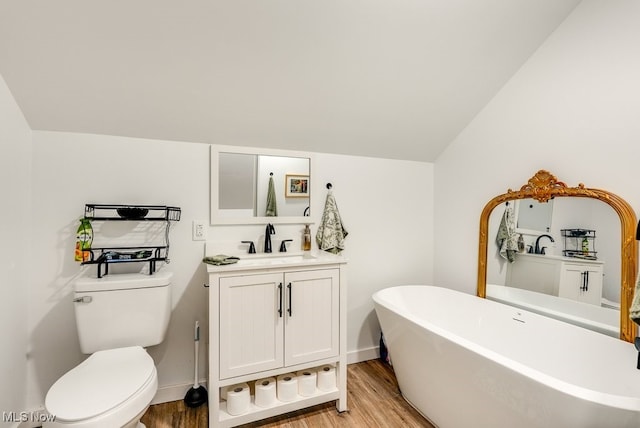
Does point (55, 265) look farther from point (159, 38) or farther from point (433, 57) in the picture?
point (433, 57)

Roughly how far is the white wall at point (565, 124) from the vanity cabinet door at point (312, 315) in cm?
133

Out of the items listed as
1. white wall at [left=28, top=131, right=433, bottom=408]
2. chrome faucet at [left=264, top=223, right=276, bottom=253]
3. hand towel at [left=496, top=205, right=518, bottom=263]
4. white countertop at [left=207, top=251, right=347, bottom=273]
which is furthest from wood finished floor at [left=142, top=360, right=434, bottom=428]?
hand towel at [left=496, top=205, right=518, bottom=263]

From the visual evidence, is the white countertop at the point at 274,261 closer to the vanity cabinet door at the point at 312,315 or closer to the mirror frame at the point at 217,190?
the vanity cabinet door at the point at 312,315

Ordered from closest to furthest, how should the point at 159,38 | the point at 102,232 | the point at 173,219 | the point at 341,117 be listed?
1. the point at 159,38
2. the point at 102,232
3. the point at 173,219
4. the point at 341,117

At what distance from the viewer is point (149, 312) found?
5.56ft

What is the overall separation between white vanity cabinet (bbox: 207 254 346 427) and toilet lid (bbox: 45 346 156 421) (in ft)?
1.18

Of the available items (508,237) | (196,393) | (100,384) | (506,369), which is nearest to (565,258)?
(508,237)

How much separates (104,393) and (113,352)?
1.22 feet

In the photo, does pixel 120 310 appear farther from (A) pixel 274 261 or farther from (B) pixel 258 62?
(B) pixel 258 62

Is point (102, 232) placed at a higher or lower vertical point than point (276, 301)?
higher

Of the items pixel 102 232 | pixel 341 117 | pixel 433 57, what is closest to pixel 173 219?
pixel 102 232

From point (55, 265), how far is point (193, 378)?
1.13 metres

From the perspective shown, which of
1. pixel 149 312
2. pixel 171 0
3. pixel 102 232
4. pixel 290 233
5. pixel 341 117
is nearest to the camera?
pixel 171 0

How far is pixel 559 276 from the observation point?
1.90 metres
